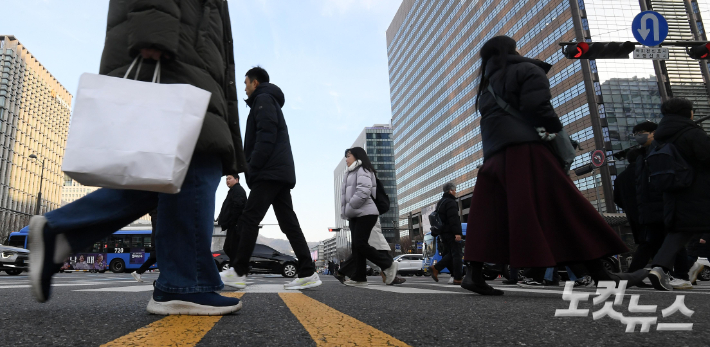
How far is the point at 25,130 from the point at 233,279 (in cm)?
9591

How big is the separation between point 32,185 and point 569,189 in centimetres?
10150

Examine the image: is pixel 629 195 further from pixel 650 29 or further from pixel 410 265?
pixel 410 265

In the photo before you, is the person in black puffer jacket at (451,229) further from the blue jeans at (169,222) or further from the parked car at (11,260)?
the parked car at (11,260)

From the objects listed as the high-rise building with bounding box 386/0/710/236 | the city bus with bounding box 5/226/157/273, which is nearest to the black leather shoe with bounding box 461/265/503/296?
the high-rise building with bounding box 386/0/710/236

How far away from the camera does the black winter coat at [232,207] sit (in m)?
6.95

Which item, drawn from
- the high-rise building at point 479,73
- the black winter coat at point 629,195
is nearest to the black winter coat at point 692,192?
the black winter coat at point 629,195

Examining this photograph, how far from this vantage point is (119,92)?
175 cm

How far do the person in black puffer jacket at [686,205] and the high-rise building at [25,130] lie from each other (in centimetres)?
8364

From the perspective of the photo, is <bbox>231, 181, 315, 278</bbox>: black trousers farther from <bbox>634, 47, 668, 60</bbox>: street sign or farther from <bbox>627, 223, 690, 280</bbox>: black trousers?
<bbox>634, 47, 668, 60</bbox>: street sign

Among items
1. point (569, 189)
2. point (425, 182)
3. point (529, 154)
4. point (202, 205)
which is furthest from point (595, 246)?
point (425, 182)

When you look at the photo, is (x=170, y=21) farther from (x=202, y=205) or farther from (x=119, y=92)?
(x=202, y=205)

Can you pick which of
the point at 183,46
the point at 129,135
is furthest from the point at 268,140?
the point at 129,135

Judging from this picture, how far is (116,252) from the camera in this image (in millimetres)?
22609

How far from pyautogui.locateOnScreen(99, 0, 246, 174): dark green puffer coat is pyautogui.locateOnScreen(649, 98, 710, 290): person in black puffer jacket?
415 cm
